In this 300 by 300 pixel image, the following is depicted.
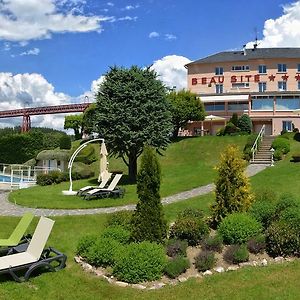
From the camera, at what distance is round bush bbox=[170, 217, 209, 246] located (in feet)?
39.4

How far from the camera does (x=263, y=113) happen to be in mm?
55906

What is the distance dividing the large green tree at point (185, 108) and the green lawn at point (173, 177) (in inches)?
110

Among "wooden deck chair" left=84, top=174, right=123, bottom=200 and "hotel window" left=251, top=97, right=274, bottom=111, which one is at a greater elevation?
"hotel window" left=251, top=97, right=274, bottom=111

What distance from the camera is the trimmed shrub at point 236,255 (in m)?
10.6

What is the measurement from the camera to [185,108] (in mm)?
46844

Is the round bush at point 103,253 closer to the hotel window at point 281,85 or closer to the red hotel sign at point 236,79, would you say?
the red hotel sign at point 236,79

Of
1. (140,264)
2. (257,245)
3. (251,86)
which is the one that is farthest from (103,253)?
(251,86)

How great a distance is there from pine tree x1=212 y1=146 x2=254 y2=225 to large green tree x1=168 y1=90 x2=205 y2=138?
32855 millimetres

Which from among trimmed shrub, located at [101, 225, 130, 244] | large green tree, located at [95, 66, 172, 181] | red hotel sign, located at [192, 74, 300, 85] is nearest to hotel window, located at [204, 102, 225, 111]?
red hotel sign, located at [192, 74, 300, 85]

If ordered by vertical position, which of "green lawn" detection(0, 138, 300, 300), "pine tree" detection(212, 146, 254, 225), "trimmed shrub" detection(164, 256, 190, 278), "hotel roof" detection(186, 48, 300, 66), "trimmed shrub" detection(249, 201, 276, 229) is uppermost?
"hotel roof" detection(186, 48, 300, 66)

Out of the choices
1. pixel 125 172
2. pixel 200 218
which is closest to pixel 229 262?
pixel 200 218

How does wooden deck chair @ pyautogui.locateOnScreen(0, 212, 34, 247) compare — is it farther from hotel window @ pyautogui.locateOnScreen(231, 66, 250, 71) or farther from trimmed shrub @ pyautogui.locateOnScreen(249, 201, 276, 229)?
hotel window @ pyautogui.locateOnScreen(231, 66, 250, 71)

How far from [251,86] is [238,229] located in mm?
53168

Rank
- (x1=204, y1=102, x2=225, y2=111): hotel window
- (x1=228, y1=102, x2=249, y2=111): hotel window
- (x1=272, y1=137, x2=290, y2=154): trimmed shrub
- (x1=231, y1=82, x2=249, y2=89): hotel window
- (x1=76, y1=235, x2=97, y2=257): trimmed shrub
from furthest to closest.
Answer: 1. (x1=231, y1=82, x2=249, y2=89): hotel window
2. (x1=204, y1=102, x2=225, y2=111): hotel window
3. (x1=228, y1=102, x2=249, y2=111): hotel window
4. (x1=272, y1=137, x2=290, y2=154): trimmed shrub
5. (x1=76, y1=235, x2=97, y2=257): trimmed shrub
